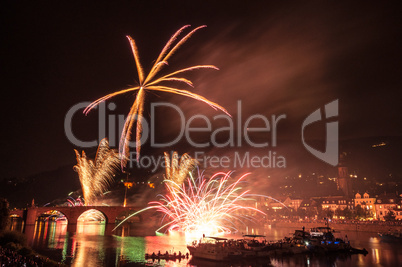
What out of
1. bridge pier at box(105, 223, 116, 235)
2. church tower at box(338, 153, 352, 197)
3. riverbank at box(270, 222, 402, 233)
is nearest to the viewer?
bridge pier at box(105, 223, 116, 235)

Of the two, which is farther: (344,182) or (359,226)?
(344,182)

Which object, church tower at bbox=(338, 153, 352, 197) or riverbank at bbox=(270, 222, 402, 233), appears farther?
church tower at bbox=(338, 153, 352, 197)

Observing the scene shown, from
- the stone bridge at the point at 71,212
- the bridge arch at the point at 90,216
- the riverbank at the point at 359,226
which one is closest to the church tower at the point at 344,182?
the riverbank at the point at 359,226

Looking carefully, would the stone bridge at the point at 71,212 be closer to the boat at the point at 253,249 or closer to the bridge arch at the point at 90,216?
the bridge arch at the point at 90,216

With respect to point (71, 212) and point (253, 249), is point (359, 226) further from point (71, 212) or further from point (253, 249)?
point (71, 212)

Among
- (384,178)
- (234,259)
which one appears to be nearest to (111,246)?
(234,259)

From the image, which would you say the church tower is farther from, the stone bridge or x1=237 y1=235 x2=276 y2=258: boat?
x1=237 y1=235 x2=276 y2=258: boat

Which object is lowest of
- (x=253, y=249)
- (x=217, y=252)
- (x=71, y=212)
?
(x=217, y=252)

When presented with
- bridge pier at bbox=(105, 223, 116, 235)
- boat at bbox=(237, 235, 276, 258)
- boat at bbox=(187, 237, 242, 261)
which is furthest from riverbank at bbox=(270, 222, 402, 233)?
bridge pier at bbox=(105, 223, 116, 235)

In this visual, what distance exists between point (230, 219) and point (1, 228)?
70905mm

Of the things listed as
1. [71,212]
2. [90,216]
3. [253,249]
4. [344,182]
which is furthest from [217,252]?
[344,182]

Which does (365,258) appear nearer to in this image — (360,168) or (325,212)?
(325,212)

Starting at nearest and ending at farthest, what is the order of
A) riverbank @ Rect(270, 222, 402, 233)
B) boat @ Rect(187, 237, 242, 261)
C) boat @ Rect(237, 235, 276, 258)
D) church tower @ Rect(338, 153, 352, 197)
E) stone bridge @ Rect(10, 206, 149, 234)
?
1. boat @ Rect(187, 237, 242, 261)
2. boat @ Rect(237, 235, 276, 258)
3. riverbank @ Rect(270, 222, 402, 233)
4. stone bridge @ Rect(10, 206, 149, 234)
5. church tower @ Rect(338, 153, 352, 197)

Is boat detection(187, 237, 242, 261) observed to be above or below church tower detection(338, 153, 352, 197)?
below
